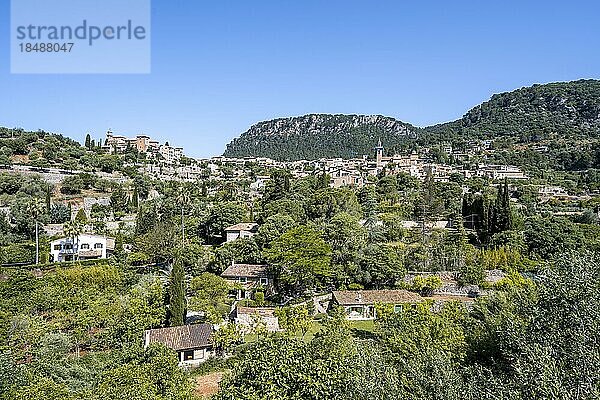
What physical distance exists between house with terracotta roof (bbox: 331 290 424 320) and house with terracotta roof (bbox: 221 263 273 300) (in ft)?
16.3

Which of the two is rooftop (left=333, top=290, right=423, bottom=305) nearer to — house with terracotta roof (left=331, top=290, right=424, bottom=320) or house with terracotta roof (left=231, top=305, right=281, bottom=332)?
house with terracotta roof (left=331, top=290, right=424, bottom=320)

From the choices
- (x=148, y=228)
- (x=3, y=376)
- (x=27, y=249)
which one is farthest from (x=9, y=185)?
(x=3, y=376)

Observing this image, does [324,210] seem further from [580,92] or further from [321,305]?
[580,92]

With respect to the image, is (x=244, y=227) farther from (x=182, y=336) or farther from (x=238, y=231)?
(x=182, y=336)

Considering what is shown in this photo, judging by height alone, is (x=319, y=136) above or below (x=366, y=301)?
above

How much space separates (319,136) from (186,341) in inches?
5212

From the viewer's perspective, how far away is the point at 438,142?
111 metres

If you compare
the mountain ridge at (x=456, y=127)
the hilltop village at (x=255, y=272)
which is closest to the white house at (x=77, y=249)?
the hilltop village at (x=255, y=272)

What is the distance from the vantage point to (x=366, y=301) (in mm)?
26109

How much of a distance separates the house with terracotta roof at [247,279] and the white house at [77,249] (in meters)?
14.0

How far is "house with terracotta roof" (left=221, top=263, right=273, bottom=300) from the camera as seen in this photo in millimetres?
29297

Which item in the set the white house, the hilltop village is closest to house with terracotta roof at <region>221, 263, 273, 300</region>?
the hilltop village

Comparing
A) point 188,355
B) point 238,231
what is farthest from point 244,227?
point 188,355

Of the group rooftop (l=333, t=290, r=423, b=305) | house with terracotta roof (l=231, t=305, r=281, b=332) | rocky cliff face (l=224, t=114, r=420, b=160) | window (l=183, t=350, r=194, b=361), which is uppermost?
rocky cliff face (l=224, t=114, r=420, b=160)
